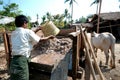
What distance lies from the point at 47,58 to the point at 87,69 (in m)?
0.98

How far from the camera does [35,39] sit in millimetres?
4227

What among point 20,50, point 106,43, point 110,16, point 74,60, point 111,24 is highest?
point 110,16

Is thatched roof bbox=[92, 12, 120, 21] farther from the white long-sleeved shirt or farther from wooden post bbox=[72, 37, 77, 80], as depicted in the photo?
the white long-sleeved shirt

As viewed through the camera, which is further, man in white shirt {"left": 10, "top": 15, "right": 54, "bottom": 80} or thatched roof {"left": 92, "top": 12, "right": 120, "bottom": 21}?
thatched roof {"left": 92, "top": 12, "right": 120, "bottom": 21}

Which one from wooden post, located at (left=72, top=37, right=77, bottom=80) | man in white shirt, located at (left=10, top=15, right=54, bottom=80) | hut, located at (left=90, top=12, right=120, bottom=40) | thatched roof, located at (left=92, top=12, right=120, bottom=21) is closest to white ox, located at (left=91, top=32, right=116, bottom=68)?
wooden post, located at (left=72, top=37, right=77, bottom=80)

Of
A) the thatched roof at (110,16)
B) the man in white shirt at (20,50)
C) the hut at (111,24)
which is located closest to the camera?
the man in white shirt at (20,50)

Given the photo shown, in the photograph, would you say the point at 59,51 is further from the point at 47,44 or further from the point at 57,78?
the point at 57,78

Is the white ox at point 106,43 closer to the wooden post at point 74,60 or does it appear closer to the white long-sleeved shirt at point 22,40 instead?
the wooden post at point 74,60

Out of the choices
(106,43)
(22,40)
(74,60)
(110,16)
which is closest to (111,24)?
(110,16)

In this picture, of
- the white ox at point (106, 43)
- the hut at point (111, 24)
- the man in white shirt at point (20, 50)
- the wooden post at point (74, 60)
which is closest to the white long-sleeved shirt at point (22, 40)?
the man in white shirt at point (20, 50)

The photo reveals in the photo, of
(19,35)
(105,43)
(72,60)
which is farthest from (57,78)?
(105,43)

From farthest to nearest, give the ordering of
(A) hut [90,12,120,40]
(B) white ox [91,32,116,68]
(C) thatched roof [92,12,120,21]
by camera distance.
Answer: (C) thatched roof [92,12,120,21], (A) hut [90,12,120,40], (B) white ox [91,32,116,68]

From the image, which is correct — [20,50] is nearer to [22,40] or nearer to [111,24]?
[22,40]

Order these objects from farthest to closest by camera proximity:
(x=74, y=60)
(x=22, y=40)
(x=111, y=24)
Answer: (x=111, y=24), (x=74, y=60), (x=22, y=40)
